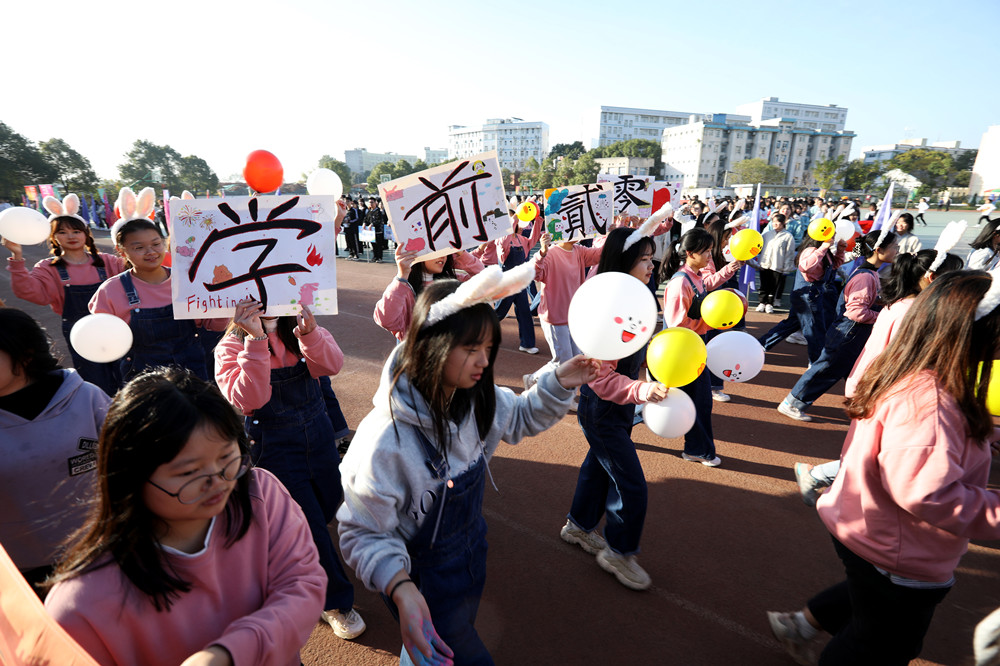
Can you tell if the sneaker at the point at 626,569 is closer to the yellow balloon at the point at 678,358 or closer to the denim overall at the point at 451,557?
the yellow balloon at the point at 678,358

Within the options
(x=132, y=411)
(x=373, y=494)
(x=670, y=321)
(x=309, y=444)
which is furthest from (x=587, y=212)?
(x=132, y=411)

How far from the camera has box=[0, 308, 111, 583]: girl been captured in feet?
5.67

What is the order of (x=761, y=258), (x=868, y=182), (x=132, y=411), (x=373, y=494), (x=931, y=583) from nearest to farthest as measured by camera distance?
(x=132, y=411) → (x=373, y=494) → (x=931, y=583) → (x=761, y=258) → (x=868, y=182)

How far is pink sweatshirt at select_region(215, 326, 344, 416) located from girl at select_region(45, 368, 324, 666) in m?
0.86

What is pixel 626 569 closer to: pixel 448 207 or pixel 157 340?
pixel 448 207

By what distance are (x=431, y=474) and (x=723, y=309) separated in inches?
98.1

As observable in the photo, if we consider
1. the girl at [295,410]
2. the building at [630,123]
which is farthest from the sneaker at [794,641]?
the building at [630,123]

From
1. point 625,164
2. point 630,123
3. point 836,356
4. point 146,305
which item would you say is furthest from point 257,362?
point 630,123

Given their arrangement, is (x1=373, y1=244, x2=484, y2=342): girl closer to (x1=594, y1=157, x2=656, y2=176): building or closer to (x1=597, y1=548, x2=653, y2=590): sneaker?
(x1=597, y1=548, x2=653, y2=590): sneaker

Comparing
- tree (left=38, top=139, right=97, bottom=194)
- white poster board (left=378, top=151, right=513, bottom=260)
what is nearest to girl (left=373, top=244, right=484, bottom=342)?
white poster board (left=378, top=151, right=513, bottom=260)

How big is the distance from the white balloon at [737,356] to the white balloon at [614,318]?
108 centimetres

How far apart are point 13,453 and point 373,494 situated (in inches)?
54.5

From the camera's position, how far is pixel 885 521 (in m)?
1.72

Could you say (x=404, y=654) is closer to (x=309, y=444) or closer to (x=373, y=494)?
(x=373, y=494)
